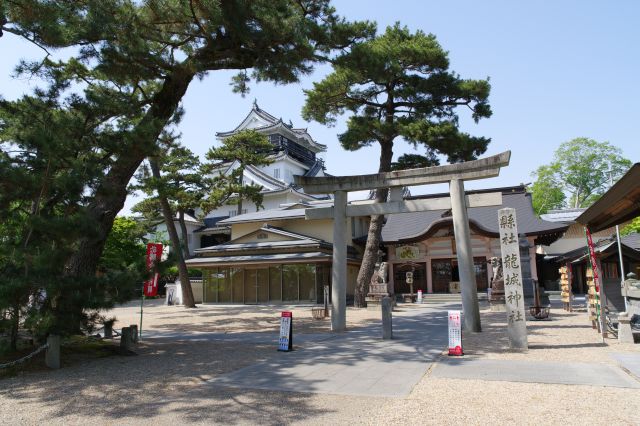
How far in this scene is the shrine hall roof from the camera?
24922mm

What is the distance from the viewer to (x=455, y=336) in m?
7.80

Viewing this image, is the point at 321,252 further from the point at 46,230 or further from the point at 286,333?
the point at 46,230

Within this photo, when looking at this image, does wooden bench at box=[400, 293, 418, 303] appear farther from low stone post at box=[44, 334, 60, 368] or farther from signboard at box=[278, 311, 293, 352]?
low stone post at box=[44, 334, 60, 368]

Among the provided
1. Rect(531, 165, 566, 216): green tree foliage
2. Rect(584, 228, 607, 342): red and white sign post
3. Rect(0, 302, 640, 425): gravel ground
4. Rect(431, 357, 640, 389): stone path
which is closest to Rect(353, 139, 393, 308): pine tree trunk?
Rect(584, 228, 607, 342): red and white sign post

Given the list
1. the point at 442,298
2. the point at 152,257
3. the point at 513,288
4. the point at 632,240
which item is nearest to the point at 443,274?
the point at 442,298

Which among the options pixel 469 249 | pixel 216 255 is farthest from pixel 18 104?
pixel 216 255

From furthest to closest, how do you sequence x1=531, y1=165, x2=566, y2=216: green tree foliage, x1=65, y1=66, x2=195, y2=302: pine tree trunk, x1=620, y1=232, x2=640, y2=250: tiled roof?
x1=531, y1=165, x2=566, y2=216: green tree foliage → x1=620, y1=232, x2=640, y2=250: tiled roof → x1=65, y1=66, x2=195, y2=302: pine tree trunk

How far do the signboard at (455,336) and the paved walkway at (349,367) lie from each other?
1.10 ft

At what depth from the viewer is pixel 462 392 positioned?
5.38 meters

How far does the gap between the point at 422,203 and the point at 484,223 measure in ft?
59.0

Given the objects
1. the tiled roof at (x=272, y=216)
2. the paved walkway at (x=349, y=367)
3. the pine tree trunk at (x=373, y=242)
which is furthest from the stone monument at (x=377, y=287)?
the paved walkway at (x=349, y=367)

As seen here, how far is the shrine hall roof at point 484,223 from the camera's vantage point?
24.9 metres

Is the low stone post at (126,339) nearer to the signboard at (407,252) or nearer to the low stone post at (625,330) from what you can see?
the low stone post at (625,330)

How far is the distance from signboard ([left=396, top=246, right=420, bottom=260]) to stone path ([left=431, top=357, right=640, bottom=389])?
70.2 ft
